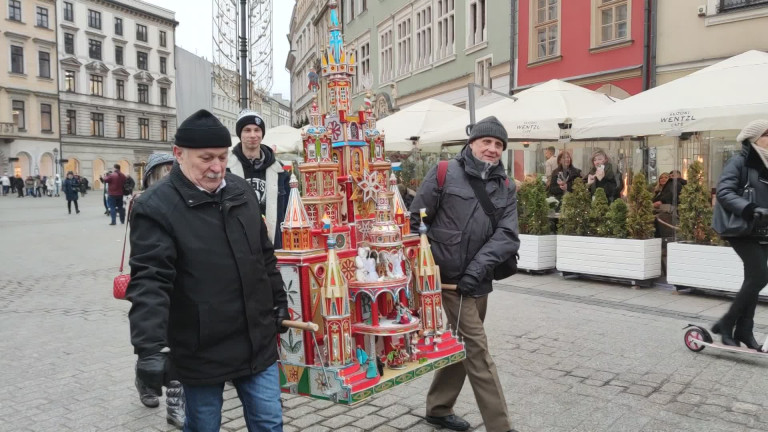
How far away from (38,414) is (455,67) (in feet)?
70.0

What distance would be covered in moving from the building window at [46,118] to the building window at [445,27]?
141 feet

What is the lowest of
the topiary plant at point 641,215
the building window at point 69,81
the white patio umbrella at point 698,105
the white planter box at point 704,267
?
the white planter box at point 704,267

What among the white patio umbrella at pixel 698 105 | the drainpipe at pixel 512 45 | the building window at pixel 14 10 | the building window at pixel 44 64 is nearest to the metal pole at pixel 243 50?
the white patio umbrella at pixel 698 105

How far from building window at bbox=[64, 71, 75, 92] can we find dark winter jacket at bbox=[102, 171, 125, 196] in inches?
1711

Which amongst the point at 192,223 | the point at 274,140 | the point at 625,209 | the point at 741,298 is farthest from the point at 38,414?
the point at 274,140

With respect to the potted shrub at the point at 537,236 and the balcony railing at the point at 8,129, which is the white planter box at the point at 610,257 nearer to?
the potted shrub at the point at 537,236

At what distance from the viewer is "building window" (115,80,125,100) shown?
63.3m

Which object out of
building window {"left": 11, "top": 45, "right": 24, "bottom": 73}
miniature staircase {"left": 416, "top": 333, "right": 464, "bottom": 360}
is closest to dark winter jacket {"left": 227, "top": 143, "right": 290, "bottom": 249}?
miniature staircase {"left": 416, "top": 333, "right": 464, "bottom": 360}

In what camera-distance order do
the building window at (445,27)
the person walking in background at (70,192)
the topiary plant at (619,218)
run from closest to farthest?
1. the topiary plant at (619,218)
2. the building window at (445,27)
3. the person walking in background at (70,192)

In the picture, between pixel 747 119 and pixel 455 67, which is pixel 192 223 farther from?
pixel 455 67

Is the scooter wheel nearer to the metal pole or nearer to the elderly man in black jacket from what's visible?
the elderly man in black jacket

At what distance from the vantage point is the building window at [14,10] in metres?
52.7

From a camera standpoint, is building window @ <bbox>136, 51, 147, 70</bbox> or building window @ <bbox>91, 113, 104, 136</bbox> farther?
building window @ <bbox>136, 51, 147, 70</bbox>

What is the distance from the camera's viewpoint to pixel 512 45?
64.5 feet
